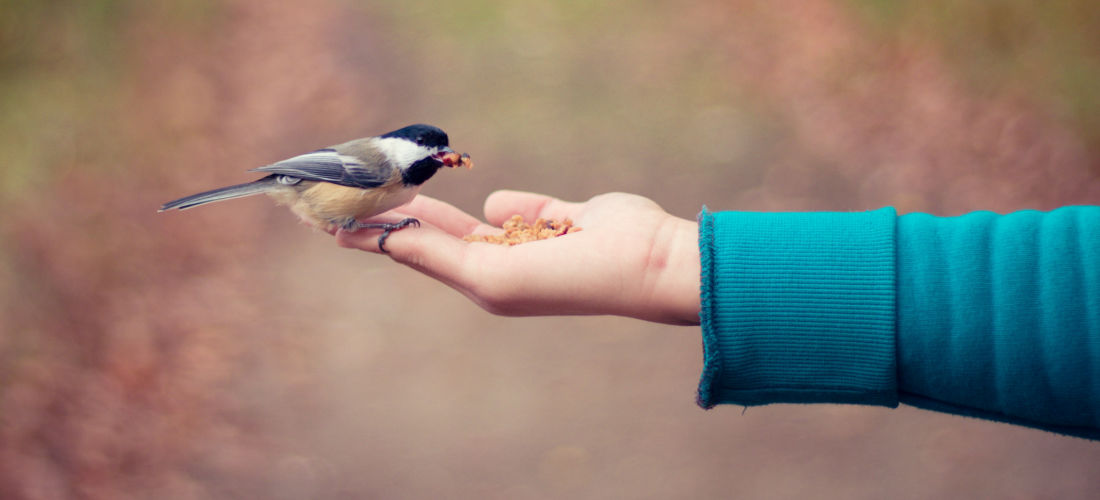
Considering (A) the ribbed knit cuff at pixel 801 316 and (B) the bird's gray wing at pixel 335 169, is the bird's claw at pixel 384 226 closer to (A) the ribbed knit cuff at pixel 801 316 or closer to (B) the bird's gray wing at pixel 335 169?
(B) the bird's gray wing at pixel 335 169

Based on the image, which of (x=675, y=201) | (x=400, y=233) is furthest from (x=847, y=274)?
(x=675, y=201)

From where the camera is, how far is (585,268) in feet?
4.08

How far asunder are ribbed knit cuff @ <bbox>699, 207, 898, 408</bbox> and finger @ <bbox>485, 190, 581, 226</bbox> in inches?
22.2

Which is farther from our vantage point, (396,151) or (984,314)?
(396,151)

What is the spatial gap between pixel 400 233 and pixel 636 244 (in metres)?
0.43

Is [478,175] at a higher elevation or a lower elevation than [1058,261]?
higher

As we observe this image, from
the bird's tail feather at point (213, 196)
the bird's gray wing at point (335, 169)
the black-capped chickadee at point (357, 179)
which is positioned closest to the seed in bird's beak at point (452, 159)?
the black-capped chickadee at point (357, 179)

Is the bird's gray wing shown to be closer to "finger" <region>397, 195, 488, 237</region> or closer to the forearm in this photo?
"finger" <region>397, 195, 488, 237</region>

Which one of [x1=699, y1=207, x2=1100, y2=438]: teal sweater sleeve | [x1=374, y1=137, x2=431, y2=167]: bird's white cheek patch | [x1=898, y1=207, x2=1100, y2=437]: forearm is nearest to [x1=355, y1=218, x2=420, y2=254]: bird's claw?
[x1=374, y1=137, x2=431, y2=167]: bird's white cheek patch

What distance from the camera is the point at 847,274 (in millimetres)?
1120

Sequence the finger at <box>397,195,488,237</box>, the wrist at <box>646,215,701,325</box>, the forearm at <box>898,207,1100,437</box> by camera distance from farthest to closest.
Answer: the finger at <box>397,195,488,237</box>
the wrist at <box>646,215,701,325</box>
the forearm at <box>898,207,1100,437</box>

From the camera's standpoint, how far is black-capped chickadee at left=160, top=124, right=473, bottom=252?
1.47 meters

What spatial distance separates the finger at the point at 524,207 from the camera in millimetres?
1676

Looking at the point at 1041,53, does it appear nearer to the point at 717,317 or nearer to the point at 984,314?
the point at 984,314
